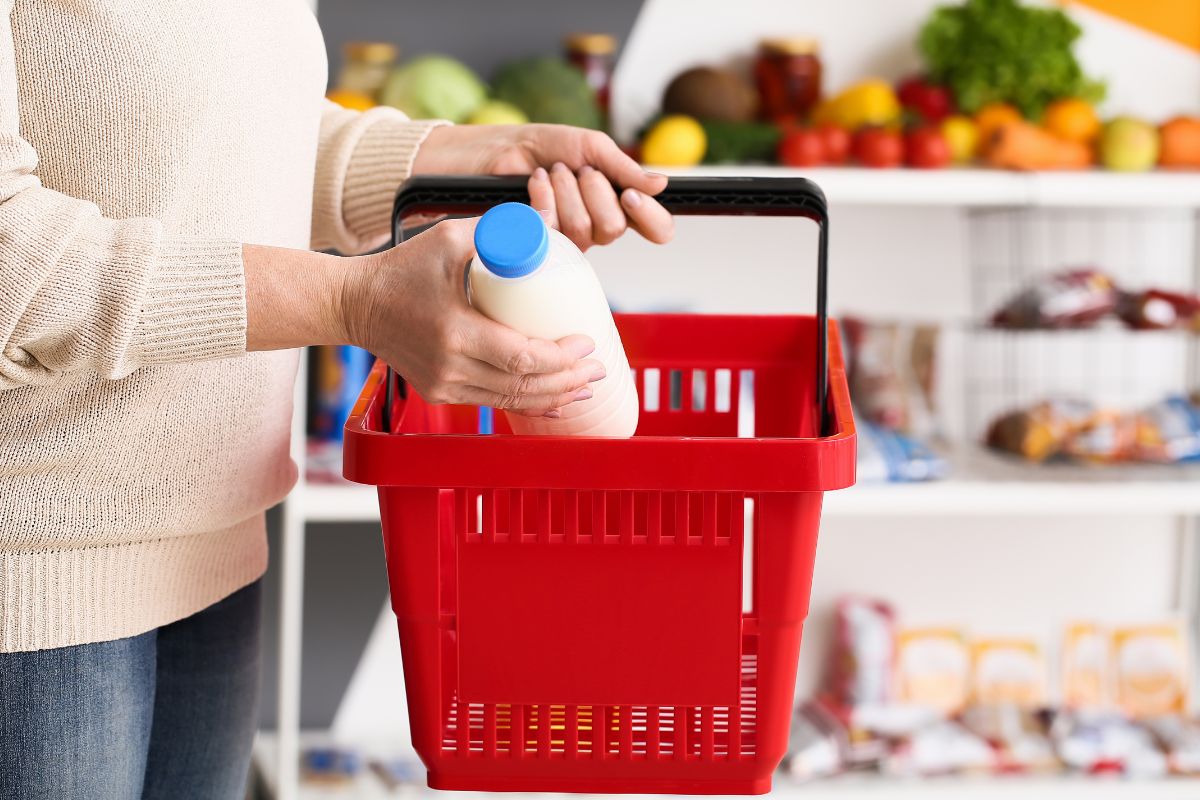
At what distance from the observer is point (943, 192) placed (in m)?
1.88

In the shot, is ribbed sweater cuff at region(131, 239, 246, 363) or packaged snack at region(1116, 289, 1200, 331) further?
packaged snack at region(1116, 289, 1200, 331)

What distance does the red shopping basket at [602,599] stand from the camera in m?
0.67

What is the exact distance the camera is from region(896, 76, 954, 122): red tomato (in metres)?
2.07

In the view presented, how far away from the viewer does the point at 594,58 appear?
2.05 m

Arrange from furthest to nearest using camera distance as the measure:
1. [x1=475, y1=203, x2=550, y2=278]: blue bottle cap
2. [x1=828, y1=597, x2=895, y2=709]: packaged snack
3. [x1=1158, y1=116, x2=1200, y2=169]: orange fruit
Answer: [x1=828, y1=597, x2=895, y2=709]: packaged snack, [x1=1158, y1=116, x2=1200, y2=169]: orange fruit, [x1=475, y1=203, x2=550, y2=278]: blue bottle cap

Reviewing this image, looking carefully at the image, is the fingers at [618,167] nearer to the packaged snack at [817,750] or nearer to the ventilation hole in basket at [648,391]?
the ventilation hole in basket at [648,391]

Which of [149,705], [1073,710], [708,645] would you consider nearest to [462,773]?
[708,645]

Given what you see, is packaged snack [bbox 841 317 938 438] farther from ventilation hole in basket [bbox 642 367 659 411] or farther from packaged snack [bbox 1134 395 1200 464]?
ventilation hole in basket [bbox 642 367 659 411]

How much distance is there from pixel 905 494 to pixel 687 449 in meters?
1.35

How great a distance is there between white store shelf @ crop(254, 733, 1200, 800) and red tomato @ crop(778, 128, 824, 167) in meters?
1.02

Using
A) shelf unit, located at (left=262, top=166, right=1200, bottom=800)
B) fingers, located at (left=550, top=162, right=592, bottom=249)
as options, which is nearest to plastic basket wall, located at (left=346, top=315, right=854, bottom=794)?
fingers, located at (left=550, top=162, right=592, bottom=249)

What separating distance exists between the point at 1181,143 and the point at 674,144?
0.83 metres

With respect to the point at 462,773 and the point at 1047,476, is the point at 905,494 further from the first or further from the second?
the point at 462,773

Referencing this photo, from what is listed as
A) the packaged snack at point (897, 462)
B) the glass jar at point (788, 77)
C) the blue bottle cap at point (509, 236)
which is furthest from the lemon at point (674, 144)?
the blue bottle cap at point (509, 236)
